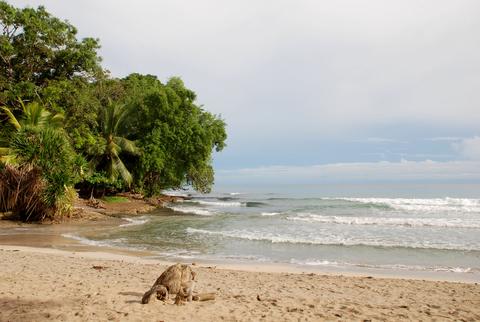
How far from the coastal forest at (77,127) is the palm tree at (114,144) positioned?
0.07 meters

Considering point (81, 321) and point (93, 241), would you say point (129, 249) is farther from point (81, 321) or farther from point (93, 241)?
point (81, 321)

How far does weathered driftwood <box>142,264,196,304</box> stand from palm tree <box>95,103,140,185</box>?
840 inches

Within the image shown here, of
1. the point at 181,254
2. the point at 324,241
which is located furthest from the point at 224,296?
the point at 324,241

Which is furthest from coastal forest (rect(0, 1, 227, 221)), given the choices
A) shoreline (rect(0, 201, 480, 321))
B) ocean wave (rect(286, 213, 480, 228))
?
ocean wave (rect(286, 213, 480, 228))

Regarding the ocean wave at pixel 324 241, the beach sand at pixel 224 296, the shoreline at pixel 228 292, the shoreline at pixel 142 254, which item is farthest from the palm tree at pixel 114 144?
the beach sand at pixel 224 296

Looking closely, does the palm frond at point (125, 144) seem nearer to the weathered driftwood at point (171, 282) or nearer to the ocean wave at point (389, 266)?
the ocean wave at point (389, 266)

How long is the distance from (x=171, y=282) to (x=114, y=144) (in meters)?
22.3

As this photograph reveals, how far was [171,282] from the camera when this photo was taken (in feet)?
21.2

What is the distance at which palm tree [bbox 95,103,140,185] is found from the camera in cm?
2700

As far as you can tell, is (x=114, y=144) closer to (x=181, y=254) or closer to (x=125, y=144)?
(x=125, y=144)

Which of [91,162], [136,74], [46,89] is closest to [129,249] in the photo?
[46,89]

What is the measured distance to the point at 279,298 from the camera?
22.6ft

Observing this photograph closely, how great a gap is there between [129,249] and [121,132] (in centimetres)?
1831

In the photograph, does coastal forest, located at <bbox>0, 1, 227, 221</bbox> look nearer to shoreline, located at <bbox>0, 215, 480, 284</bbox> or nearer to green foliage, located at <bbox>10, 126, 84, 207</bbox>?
green foliage, located at <bbox>10, 126, 84, 207</bbox>
